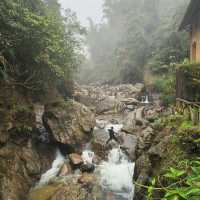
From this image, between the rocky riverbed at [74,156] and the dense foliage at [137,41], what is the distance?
1052cm

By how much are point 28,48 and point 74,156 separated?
21.7ft

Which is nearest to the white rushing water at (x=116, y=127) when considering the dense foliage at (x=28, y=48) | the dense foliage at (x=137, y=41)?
the dense foliage at (x=28, y=48)

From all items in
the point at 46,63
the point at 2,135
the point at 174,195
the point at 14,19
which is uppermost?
the point at 14,19

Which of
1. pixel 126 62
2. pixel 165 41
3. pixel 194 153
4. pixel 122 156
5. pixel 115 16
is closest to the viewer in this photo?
pixel 194 153

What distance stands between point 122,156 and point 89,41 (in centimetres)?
4742

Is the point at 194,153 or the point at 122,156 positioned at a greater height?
the point at 194,153

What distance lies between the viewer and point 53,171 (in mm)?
13133

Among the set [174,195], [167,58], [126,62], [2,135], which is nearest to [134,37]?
[126,62]

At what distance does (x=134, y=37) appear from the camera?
33719mm

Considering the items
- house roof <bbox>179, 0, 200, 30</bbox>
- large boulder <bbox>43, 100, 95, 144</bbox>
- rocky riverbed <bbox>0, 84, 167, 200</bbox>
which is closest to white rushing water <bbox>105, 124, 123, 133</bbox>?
rocky riverbed <bbox>0, 84, 167, 200</bbox>

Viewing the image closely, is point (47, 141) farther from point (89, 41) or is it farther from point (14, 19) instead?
point (89, 41)

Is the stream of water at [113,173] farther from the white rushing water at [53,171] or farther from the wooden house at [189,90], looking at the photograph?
the wooden house at [189,90]

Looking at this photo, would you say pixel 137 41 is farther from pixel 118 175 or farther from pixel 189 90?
pixel 189 90

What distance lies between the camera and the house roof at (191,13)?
45.9 feet
